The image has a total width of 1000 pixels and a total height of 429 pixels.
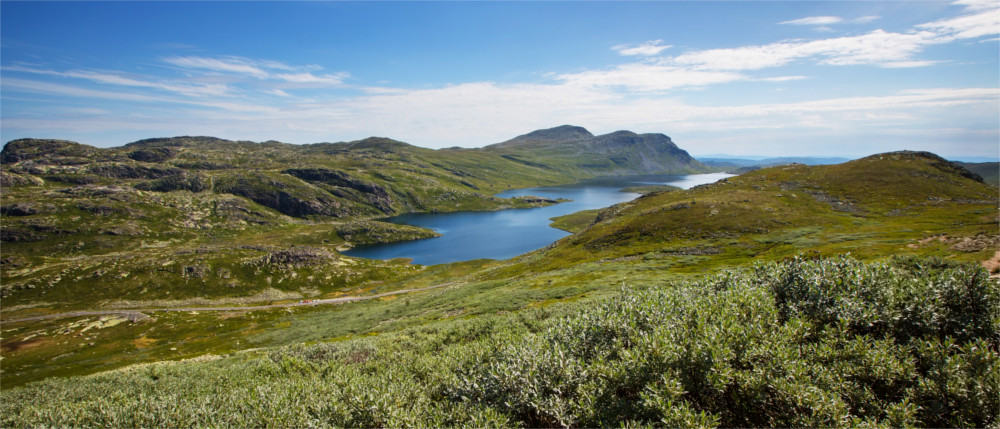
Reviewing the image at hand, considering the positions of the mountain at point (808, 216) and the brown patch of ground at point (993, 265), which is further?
the mountain at point (808, 216)

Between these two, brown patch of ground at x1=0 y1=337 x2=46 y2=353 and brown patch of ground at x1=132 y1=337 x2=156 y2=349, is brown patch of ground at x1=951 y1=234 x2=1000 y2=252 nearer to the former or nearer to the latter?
brown patch of ground at x1=132 y1=337 x2=156 y2=349

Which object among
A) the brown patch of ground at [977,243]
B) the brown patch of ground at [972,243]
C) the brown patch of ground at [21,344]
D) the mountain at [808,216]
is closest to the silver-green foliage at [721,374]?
the brown patch of ground at [977,243]

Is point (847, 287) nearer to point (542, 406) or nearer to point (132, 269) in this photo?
point (542, 406)

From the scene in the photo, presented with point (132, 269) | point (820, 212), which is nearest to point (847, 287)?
point (820, 212)

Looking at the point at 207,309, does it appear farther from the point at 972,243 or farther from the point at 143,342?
the point at 972,243

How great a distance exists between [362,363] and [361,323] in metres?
50.3

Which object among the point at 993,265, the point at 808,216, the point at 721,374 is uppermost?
the point at 721,374

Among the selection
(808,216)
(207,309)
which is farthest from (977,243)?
(207,309)

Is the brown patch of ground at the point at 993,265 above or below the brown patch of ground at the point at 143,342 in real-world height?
above

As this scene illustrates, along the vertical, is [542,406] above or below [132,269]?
above

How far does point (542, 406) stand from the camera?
13836 millimetres

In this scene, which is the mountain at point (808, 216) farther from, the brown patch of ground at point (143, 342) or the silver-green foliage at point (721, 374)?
the brown patch of ground at point (143, 342)

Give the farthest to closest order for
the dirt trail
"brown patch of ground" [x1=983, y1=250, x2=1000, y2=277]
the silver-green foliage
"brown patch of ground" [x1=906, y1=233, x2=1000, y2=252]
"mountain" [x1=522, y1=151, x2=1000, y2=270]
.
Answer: the dirt trail
"mountain" [x1=522, y1=151, x2=1000, y2=270]
"brown patch of ground" [x1=906, y1=233, x2=1000, y2=252]
"brown patch of ground" [x1=983, y1=250, x2=1000, y2=277]
the silver-green foliage

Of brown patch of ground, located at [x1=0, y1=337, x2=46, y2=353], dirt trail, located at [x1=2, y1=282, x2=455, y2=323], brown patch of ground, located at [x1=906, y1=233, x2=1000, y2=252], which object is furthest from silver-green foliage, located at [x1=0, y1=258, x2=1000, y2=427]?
brown patch of ground, located at [x1=0, y1=337, x2=46, y2=353]
